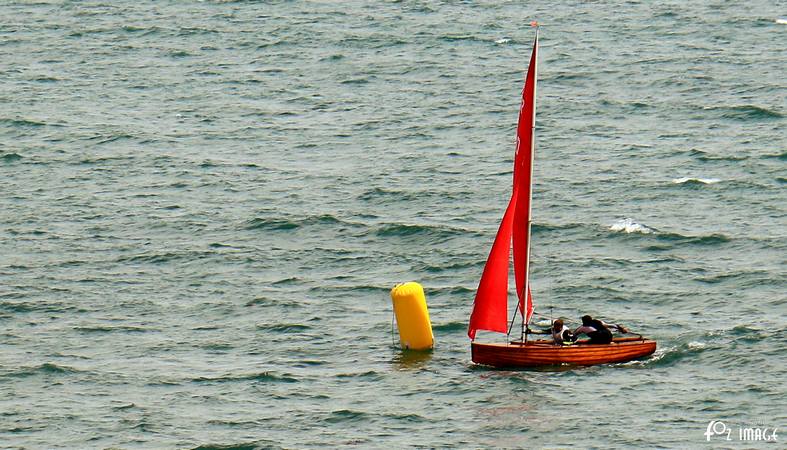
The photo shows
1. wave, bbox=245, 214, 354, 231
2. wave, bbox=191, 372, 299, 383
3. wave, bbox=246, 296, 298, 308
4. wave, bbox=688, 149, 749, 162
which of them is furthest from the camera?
wave, bbox=688, 149, 749, 162

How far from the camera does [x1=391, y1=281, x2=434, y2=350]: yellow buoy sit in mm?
45250

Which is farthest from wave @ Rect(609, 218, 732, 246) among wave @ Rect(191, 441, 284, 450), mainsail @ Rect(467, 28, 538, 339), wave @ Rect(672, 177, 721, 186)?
wave @ Rect(191, 441, 284, 450)

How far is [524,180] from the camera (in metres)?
43.0

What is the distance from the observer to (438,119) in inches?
2990

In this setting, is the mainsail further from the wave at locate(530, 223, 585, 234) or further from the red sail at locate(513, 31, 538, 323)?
the wave at locate(530, 223, 585, 234)

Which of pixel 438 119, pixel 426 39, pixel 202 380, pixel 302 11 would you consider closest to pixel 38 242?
pixel 202 380

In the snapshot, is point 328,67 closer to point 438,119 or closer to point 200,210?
point 438,119

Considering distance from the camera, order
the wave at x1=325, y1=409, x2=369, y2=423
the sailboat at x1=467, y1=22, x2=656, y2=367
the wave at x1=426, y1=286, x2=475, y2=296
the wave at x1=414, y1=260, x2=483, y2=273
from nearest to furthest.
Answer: the wave at x1=325, y1=409, x2=369, y2=423
the sailboat at x1=467, y1=22, x2=656, y2=367
the wave at x1=426, y1=286, x2=475, y2=296
the wave at x1=414, y1=260, x2=483, y2=273

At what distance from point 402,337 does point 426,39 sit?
4873 cm

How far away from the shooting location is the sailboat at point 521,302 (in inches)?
1682

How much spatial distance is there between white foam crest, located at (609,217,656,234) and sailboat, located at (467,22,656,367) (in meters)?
13.4

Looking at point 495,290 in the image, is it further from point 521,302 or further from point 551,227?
point 551,227

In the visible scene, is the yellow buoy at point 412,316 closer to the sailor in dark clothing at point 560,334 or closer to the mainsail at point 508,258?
the mainsail at point 508,258

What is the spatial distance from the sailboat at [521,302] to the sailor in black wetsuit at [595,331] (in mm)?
266
